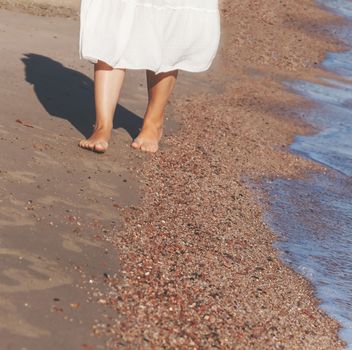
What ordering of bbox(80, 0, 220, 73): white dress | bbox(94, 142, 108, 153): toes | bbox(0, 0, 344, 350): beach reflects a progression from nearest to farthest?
bbox(0, 0, 344, 350): beach < bbox(80, 0, 220, 73): white dress < bbox(94, 142, 108, 153): toes

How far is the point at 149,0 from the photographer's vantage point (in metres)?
6.22

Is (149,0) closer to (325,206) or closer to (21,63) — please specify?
(325,206)

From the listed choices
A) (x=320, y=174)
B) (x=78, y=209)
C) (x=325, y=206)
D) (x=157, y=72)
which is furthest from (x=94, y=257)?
(x=320, y=174)

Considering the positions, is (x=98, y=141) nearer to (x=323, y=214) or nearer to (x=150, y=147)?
(x=150, y=147)

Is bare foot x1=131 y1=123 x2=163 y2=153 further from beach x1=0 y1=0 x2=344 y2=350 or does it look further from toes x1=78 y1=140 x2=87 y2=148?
toes x1=78 y1=140 x2=87 y2=148

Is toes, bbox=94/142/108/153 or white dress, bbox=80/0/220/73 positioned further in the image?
toes, bbox=94/142/108/153

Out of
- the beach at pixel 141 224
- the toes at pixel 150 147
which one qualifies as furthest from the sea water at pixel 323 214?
the toes at pixel 150 147

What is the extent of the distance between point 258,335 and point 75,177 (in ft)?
6.06

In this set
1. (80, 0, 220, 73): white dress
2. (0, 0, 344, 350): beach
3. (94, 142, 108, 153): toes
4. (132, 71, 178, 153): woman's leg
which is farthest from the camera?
(132, 71, 178, 153): woman's leg

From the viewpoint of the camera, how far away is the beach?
4.10m

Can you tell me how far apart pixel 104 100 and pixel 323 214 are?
1472 millimetres

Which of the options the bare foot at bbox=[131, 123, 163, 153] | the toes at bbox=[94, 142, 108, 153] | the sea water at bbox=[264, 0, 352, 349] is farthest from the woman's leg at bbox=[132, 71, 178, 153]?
the sea water at bbox=[264, 0, 352, 349]

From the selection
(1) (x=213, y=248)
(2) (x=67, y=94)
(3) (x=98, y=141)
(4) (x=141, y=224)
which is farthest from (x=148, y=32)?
(2) (x=67, y=94)

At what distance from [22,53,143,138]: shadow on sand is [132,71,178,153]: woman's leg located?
0.29m
